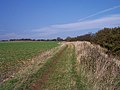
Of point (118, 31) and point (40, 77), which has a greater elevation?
point (118, 31)

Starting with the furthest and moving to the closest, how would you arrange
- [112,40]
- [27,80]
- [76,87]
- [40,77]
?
[112,40], [40,77], [27,80], [76,87]

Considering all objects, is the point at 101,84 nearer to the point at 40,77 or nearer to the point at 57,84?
the point at 57,84

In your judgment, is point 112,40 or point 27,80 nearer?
point 27,80

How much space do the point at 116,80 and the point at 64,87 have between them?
2541mm

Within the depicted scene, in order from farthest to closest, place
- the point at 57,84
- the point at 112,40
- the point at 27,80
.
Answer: the point at 112,40 < the point at 27,80 < the point at 57,84

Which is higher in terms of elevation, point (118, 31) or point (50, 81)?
point (118, 31)

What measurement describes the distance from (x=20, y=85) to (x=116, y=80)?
4.75 metres

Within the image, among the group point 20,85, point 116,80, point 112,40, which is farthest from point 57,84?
point 112,40

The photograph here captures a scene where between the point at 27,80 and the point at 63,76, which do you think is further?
the point at 63,76

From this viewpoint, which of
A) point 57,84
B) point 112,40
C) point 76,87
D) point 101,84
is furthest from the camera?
point 112,40

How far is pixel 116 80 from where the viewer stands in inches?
455

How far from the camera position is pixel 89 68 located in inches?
597

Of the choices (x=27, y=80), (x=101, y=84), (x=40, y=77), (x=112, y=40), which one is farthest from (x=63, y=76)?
(x=112, y=40)

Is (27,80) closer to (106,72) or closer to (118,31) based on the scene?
(106,72)
